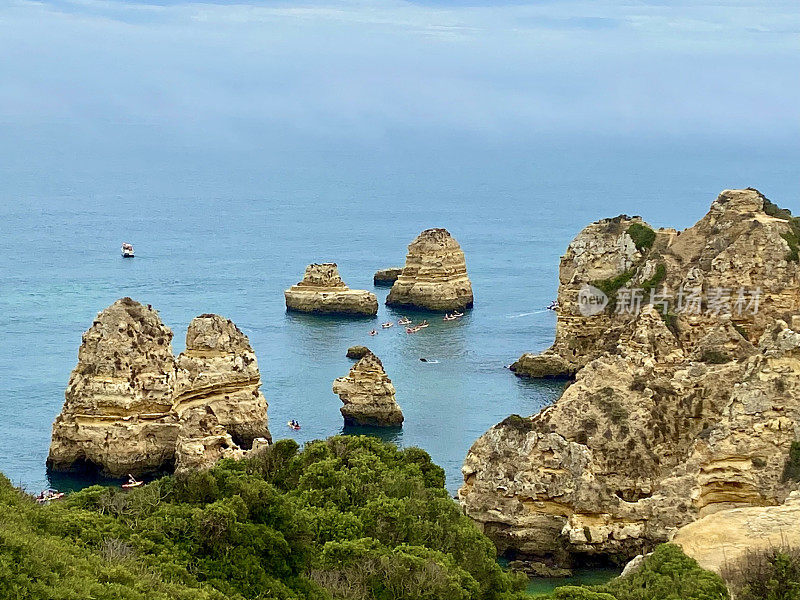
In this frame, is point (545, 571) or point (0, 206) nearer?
point (545, 571)

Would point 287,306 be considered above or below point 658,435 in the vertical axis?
above

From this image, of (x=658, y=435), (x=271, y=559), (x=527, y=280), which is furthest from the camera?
(x=527, y=280)

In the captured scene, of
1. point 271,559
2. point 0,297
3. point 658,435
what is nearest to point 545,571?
point 658,435

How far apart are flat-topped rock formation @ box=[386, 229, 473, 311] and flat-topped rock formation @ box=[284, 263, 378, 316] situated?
2225 mm

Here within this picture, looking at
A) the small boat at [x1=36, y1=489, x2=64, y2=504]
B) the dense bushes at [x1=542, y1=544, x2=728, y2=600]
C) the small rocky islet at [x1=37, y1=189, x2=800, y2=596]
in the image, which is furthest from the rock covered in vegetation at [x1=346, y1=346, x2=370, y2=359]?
the dense bushes at [x1=542, y1=544, x2=728, y2=600]

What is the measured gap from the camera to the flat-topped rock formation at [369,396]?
54781 mm

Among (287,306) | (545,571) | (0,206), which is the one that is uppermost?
(0,206)

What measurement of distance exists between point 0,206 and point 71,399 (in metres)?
145

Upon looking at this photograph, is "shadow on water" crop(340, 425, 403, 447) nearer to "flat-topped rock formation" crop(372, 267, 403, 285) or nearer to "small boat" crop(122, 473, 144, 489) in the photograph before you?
"small boat" crop(122, 473, 144, 489)

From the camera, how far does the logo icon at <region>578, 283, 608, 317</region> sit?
64.7 meters

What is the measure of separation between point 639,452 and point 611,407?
4.27 ft

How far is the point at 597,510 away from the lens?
35312 millimetres

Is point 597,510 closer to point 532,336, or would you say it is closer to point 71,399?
point 71,399

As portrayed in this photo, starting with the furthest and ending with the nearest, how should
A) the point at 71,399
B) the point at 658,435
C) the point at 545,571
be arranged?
the point at 71,399 → the point at 658,435 → the point at 545,571
